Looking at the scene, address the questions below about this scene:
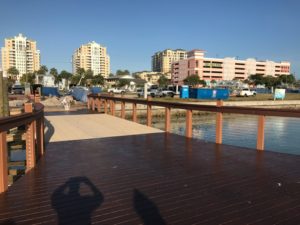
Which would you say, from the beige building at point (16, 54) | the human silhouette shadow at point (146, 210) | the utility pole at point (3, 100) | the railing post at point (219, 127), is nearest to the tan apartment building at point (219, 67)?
the beige building at point (16, 54)

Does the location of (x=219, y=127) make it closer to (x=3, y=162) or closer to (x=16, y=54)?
(x=3, y=162)

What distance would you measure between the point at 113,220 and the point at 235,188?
1.87m

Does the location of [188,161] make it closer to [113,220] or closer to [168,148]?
[168,148]

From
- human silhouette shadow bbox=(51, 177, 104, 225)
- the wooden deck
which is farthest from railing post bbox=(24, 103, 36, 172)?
human silhouette shadow bbox=(51, 177, 104, 225)

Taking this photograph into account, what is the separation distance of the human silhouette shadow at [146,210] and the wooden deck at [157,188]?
11 millimetres

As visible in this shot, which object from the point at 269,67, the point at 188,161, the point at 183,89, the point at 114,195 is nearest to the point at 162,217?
the point at 114,195

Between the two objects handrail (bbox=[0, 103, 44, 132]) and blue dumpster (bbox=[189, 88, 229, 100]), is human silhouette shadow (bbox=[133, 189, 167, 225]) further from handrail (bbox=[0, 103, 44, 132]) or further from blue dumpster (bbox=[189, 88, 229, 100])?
blue dumpster (bbox=[189, 88, 229, 100])

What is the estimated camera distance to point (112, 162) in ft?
18.0

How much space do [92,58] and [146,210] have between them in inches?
7194

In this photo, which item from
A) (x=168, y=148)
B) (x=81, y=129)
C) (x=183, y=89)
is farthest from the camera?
(x=183, y=89)

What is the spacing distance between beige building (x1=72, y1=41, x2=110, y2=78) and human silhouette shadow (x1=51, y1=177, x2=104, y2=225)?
174627 mm

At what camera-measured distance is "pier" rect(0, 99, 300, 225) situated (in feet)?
10.2

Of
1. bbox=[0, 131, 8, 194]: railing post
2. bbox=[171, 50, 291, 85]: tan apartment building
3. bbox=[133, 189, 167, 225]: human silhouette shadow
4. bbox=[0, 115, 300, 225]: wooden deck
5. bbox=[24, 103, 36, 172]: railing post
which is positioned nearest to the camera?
bbox=[133, 189, 167, 225]: human silhouette shadow

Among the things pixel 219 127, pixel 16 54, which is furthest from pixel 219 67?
pixel 219 127
